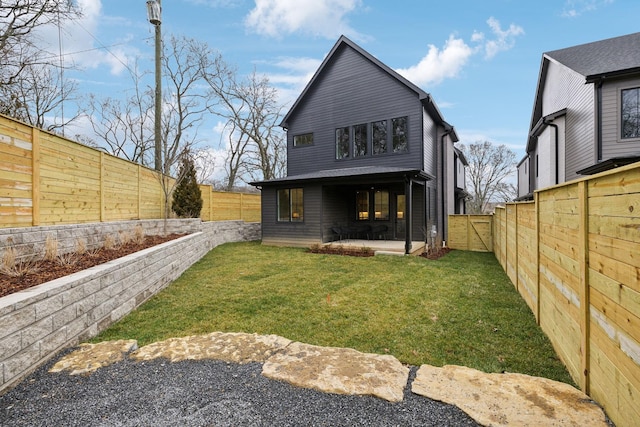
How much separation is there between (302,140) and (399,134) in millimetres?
4862

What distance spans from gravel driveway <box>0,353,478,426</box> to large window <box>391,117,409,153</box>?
10.5 m

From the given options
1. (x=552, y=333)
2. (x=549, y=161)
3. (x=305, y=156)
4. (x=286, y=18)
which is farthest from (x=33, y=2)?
(x=549, y=161)

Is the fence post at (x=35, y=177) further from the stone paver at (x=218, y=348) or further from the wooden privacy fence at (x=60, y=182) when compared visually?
the stone paver at (x=218, y=348)

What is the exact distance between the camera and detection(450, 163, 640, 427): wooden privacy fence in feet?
5.64

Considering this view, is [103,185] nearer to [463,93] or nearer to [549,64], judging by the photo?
[549,64]

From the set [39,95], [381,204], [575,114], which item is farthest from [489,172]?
[39,95]

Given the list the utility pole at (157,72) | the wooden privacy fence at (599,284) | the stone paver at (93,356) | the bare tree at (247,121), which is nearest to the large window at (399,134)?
the wooden privacy fence at (599,284)

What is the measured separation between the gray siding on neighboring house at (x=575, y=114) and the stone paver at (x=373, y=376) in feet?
34.0

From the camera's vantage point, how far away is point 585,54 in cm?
1173

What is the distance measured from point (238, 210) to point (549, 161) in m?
14.4

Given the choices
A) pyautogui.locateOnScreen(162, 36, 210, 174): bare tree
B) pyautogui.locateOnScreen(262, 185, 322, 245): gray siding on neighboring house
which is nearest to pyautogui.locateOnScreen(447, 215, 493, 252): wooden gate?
pyautogui.locateOnScreen(262, 185, 322, 245): gray siding on neighboring house

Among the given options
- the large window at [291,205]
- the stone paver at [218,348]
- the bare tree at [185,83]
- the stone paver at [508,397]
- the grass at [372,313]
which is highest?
the bare tree at [185,83]

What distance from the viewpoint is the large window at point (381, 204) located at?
42.9 ft

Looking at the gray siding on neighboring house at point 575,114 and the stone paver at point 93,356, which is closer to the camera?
the stone paver at point 93,356
